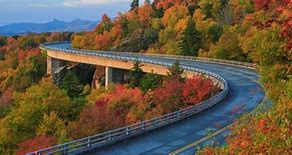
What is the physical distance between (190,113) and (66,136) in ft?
37.0

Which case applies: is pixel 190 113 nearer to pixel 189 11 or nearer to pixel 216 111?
pixel 216 111

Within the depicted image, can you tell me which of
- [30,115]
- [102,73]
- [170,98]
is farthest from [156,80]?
[102,73]

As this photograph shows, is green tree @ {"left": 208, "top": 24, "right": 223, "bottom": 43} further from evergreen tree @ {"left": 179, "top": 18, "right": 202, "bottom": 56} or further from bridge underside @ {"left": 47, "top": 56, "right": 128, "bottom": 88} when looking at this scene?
bridge underside @ {"left": 47, "top": 56, "right": 128, "bottom": 88}

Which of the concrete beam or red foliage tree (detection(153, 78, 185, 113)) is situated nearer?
red foliage tree (detection(153, 78, 185, 113))

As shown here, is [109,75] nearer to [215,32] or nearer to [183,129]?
[215,32]

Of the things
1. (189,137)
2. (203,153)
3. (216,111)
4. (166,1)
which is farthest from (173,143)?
(166,1)

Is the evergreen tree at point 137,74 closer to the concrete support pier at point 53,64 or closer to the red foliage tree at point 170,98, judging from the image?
the red foliage tree at point 170,98

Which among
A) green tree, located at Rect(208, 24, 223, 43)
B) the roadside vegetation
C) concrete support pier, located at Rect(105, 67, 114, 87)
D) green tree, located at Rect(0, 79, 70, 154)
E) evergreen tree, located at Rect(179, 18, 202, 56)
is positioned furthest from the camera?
green tree, located at Rect(208, 24, 223, 43)

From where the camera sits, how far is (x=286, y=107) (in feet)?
41.7

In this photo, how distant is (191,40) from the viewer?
9462 centimetres

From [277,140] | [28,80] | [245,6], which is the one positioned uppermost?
[245,6]

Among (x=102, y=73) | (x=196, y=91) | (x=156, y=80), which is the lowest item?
(x=102, y=73)

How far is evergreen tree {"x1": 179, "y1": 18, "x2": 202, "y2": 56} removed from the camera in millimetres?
92688

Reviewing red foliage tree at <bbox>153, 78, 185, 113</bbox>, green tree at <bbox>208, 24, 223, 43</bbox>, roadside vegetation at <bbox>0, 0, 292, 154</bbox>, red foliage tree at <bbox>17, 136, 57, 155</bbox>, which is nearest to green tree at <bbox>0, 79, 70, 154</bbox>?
roadside vegetation at <bbox>0, 0, 292, 154</bbox>
